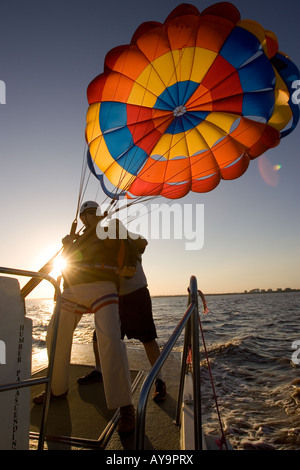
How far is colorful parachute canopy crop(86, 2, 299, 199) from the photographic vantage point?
4.18m

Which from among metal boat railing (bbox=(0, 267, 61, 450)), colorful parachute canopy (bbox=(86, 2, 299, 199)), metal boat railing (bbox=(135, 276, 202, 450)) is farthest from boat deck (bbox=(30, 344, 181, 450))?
colorful parachute canopy (bbox=(86, 2, 299, 199))

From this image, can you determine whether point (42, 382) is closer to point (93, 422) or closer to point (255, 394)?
point (93, 422)

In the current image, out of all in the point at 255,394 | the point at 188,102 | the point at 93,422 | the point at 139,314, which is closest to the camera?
the point at 93,422

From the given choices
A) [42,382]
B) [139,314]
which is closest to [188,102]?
[139,314]

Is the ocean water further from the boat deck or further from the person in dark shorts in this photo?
the person in dark shorts

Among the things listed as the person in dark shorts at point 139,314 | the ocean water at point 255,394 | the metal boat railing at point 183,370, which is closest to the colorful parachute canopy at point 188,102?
the person in dark shorts at point 139,314

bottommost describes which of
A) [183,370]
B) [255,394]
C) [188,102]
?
[255,394]

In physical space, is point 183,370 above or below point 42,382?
below

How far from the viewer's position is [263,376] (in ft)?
17.1

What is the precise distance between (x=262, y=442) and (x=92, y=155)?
5.19 m

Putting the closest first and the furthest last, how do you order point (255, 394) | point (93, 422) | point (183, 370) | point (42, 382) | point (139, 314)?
point (42, 382)
point (183, 370)
point (93, 422)
point (139, 314)
point (255, 394)

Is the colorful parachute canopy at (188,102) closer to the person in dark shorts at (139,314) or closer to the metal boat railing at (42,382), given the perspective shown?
the person in dark shorts at (139,314)

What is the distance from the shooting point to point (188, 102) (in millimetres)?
4918

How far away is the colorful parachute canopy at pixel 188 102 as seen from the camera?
4.18 meters
